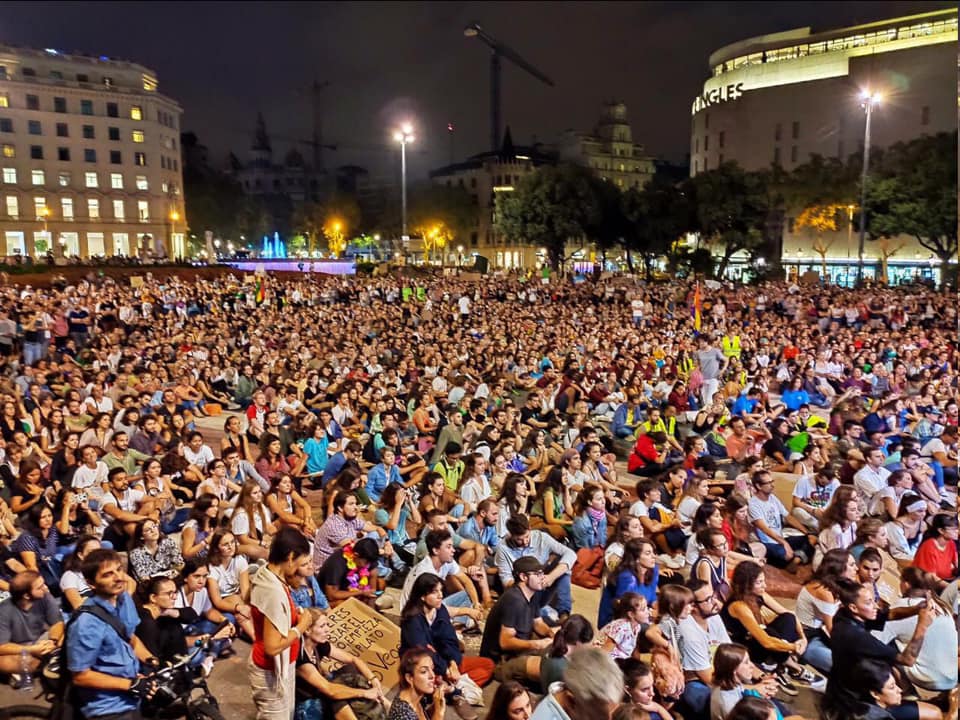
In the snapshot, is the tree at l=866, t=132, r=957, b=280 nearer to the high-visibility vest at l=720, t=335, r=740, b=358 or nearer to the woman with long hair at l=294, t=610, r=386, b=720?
the high-visibility vest at l=720, t=335, r=740, b=358

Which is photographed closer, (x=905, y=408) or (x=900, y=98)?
(x=905, y=408)

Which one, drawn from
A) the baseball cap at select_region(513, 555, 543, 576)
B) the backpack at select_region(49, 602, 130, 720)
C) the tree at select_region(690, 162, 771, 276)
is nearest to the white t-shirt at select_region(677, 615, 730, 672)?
the baseball cap at select_region(513, 555, 543, 576)

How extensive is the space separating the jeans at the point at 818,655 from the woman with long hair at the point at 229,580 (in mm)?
4070

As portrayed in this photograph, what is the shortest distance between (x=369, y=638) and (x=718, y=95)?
7965 cm

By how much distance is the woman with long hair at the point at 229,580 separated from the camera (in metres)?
5.91

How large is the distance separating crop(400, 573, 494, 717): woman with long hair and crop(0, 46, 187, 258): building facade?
66.8 metres

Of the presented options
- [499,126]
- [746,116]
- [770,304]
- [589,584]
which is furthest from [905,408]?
[499,126]

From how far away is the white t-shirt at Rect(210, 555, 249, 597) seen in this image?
19.8 ft

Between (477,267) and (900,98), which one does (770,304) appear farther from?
(900,98)

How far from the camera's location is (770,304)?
87.9 feet

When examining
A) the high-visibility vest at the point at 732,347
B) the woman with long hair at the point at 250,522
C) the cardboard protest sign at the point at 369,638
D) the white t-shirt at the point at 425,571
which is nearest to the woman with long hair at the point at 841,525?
the white t-shirt at the point at 425,571

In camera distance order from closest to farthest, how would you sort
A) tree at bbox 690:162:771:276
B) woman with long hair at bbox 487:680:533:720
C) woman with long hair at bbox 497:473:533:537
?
woman with long hair at bbox 487:680:533:720 → woman with long hair at bbox 497:473:533:537 → tree at bbox 690:162:771:276

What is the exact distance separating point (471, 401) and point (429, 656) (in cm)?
752

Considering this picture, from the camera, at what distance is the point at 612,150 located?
305ft
